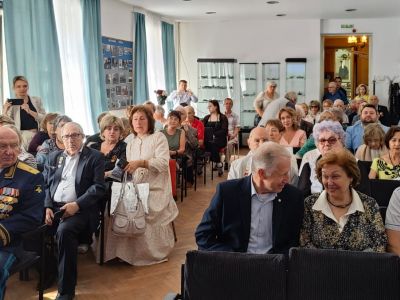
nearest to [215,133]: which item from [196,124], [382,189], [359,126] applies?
[196,124]

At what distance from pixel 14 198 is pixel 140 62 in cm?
854

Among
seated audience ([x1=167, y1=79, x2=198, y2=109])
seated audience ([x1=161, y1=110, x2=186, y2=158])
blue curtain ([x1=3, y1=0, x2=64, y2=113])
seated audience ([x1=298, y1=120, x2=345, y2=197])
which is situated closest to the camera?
seated audience ([x1=298, y1=120, x2=345, y2=197])

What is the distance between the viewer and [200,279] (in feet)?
7.09

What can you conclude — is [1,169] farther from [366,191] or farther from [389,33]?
[389,33]

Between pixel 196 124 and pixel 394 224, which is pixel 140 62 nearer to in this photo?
pixel 196 124

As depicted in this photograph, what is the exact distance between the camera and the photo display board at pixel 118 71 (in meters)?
10.2

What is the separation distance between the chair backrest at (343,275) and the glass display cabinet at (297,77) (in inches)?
482

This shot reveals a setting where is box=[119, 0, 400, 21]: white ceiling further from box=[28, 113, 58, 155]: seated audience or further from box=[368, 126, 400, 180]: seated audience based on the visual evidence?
box=[368, 126, 400, 180]: seated audience

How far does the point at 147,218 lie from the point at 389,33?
1106cm

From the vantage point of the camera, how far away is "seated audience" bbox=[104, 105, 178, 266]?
489 centimetres

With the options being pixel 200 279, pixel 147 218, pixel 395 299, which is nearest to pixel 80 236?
pixel 147 218

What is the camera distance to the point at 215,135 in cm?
978

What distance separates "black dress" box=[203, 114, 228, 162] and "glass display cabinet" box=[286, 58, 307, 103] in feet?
15.2

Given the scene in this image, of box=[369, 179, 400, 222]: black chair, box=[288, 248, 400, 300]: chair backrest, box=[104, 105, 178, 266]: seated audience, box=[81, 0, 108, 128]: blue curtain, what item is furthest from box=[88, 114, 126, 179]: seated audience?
box=[81, 0, 108, 128]: blue curtain
